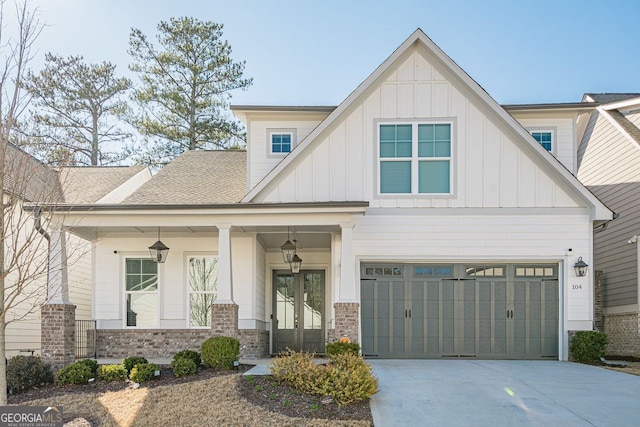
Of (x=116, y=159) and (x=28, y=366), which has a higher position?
(x=116, y=159)

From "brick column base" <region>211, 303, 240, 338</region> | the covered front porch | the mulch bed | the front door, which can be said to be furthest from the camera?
the front door

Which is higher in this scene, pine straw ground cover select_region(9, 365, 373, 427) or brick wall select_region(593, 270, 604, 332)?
brick wall select_region(593, 270, 604, 332)

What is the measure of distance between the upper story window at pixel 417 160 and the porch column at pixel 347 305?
2.09 meters

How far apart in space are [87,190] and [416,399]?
40.9 ft

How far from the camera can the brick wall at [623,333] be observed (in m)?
14.6

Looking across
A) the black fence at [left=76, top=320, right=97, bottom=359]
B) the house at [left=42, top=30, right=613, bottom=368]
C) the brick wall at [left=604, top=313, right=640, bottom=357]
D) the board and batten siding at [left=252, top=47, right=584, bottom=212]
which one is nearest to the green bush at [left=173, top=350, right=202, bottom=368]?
the house at [left=42, top=30, right=613, bottom=368]

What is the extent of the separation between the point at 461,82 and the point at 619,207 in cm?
679

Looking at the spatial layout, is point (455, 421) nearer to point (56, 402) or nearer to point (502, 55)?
point (56, 402)

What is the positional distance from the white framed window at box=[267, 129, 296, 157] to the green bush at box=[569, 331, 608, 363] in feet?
26.1

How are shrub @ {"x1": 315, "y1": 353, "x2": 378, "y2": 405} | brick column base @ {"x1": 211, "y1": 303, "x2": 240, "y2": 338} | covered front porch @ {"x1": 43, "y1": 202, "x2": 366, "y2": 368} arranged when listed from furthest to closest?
covered front porch @ {"x1": 43, "y1": 202, "x2": 366, "y2": 368} < brick column base @ {"x1": 211, "y1": 303, "x2": 240, "y2": 338} < shrub @ {"x1": 315, "y1": 353, "x2": 378, "y2": 405}

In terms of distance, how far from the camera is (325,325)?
15547mm

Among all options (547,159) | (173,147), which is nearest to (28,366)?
(547,159)

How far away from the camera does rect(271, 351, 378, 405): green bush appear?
333 inches

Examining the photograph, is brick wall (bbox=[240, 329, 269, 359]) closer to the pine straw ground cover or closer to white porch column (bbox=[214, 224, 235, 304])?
white porch column (bbox=[214, 224, 235, 304])
